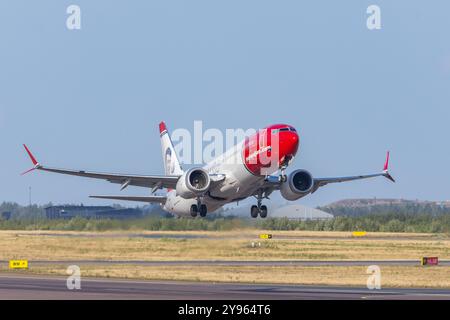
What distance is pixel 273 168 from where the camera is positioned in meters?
54.2

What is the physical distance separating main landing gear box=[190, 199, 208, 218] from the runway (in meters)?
18.1

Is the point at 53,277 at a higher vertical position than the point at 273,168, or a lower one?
lower

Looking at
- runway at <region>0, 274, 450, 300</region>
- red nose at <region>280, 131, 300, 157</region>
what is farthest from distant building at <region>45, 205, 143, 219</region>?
runway at <region>0, 274, 450, 300</region>

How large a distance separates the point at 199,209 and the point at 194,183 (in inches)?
116

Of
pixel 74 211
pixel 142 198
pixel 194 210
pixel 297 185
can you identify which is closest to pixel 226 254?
pixel 142 198

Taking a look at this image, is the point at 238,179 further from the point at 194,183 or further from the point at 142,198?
the point at 142,198

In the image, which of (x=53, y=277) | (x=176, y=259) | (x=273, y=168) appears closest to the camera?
(x=53, y=277)

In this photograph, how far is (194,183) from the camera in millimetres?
58375

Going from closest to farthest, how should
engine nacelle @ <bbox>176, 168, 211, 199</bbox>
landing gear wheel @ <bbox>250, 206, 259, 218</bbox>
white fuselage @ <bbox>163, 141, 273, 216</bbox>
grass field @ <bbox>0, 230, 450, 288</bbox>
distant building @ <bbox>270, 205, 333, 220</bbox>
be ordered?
1. grass field @ <bbox>0, 230, 450, 288</bbox>
2. white fuselage @ <bbox>163, 141, 273, 216</bbox>
3. engine nacelle @ <bbox>176, 168, 211, 199</bbox>
4. landing gear wheel @ <bbox>250, 206, 259, 218</bbox>
5. distant building @ <bbox>270, 205, 333, 220</bbox>

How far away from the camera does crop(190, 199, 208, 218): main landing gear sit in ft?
199

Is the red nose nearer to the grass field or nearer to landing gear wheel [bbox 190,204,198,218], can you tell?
the grass field
